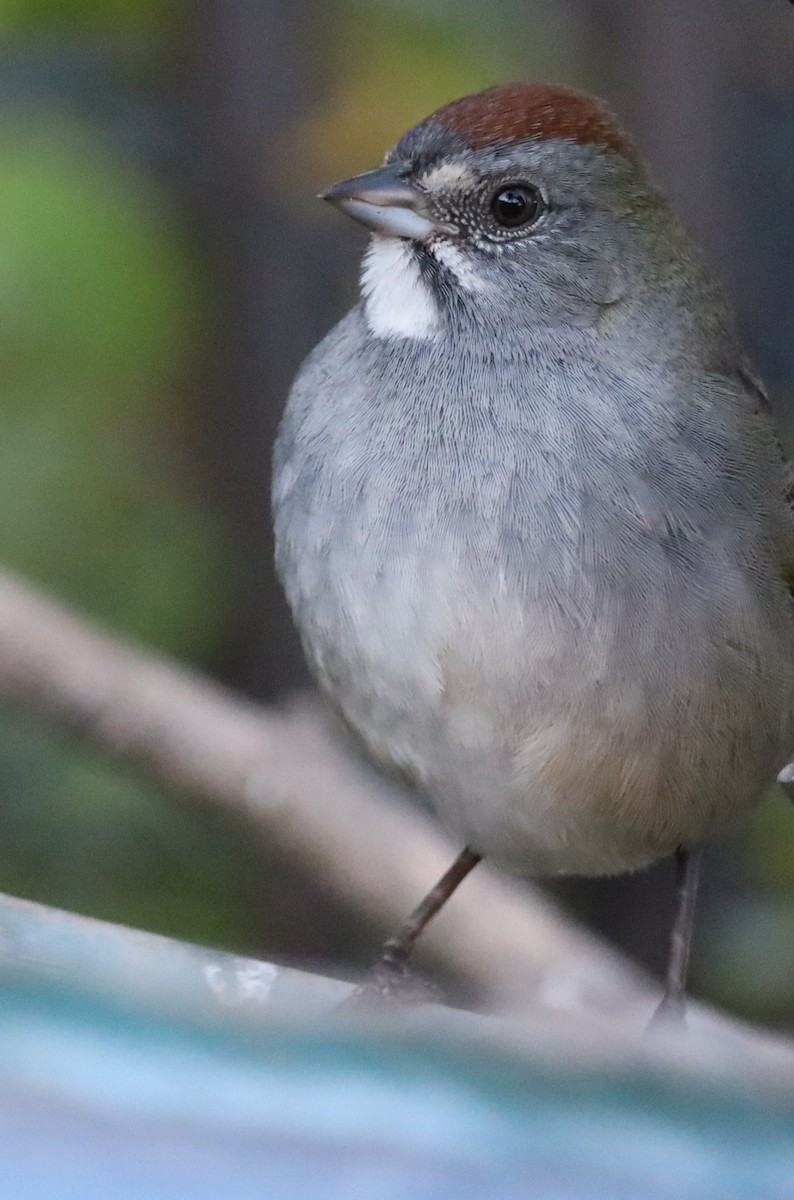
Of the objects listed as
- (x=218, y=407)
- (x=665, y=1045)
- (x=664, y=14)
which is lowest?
(x=218, y=407)

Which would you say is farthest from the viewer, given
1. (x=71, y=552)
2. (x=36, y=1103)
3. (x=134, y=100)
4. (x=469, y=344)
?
(x=134, y=100)

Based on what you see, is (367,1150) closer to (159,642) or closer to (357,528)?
(357,528)

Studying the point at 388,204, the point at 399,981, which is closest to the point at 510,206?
the point at 388,204

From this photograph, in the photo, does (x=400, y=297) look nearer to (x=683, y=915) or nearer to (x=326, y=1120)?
(x=683, y=915)

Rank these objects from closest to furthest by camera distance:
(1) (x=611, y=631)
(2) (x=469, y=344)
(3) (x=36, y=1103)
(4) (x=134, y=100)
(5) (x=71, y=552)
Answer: (3) (x=36, y=1103) < (1) (x=611, y=631) < (2) (x=469, y=344) < (5) (x=71, y=552) < (4) (x=134, y=100)

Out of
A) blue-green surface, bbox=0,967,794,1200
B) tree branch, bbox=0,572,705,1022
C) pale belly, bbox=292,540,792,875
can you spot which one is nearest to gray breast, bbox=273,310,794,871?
pale belly, bbox=292,540,792,875

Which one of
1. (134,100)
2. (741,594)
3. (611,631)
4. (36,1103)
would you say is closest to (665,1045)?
(36,1103)
